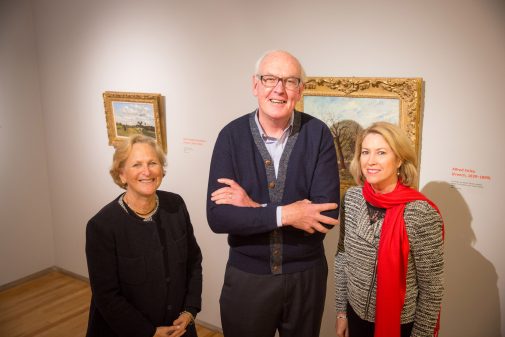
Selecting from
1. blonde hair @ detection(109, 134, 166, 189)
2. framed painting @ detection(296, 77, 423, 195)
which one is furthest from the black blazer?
framed painting @ detection(296, 77, 423, 195)

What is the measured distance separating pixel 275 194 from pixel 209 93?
168cm

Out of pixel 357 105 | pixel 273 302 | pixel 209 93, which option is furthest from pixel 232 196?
pixel 209 93

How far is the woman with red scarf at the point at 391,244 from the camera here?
5.99 ft

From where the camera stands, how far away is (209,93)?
3.38 m

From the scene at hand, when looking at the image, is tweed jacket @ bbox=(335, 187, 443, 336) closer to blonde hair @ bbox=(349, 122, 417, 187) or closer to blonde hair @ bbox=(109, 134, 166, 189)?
blonde hair @ bbox=(349, 122, 417, 187)

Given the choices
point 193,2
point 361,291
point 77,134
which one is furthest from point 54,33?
point 361,291

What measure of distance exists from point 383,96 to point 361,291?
123cm

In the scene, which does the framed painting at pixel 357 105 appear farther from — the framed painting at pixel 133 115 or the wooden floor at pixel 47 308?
the wooden floor at pixel 47 308

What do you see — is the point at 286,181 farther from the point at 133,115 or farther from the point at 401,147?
the point at 133,115

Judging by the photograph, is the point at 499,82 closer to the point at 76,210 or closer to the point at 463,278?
the point at 463,278

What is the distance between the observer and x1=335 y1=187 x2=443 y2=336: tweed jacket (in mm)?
1815

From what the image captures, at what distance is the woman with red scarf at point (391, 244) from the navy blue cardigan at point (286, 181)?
0.56 feet

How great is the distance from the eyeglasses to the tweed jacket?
2.01ft

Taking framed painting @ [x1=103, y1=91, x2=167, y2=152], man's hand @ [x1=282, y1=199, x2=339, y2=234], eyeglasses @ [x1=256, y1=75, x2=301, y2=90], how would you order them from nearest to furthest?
man's hand @ [x1=282, y1=199, x2=339, y2=234] → eyeglasses @ [x1=256, y1=75, x2=301, y2=90] → framed painting @ [x1=103, y1=91, x2=167, y2=152]
